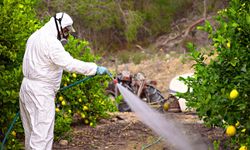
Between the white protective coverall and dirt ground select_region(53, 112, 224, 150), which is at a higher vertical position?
the white protective coverall

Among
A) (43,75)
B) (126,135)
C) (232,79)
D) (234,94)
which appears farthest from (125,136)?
(234,94)

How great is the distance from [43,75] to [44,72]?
3 cm

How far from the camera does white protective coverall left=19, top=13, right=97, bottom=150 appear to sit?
213 inches

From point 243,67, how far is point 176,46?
2211 centimetres

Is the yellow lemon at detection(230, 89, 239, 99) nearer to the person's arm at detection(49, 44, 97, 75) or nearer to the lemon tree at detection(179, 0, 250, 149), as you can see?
the lemon tree at detection(179, 0, 250, 149)

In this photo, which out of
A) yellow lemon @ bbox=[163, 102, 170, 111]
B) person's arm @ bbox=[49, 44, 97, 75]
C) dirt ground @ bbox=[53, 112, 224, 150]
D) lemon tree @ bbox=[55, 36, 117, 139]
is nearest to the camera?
person's arm @ bbox=[49, 44, 97, 75]

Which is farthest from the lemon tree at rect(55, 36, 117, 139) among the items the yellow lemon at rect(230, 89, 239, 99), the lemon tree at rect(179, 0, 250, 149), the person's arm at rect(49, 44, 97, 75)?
the yellow lemon at rect(230, 89, 239, 99)

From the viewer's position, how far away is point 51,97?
221 inches

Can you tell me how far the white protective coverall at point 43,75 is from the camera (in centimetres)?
541

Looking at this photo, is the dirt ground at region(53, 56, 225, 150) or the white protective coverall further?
the dirt ground at region(53, 56, 225, 150)

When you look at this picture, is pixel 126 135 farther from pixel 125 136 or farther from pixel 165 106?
pixel 165 106

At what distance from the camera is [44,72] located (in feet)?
18.1

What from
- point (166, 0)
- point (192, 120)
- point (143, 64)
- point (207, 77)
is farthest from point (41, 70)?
point (166, 0)

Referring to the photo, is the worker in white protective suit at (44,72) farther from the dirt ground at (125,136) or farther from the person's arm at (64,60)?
the dirt ground at (125,136)
